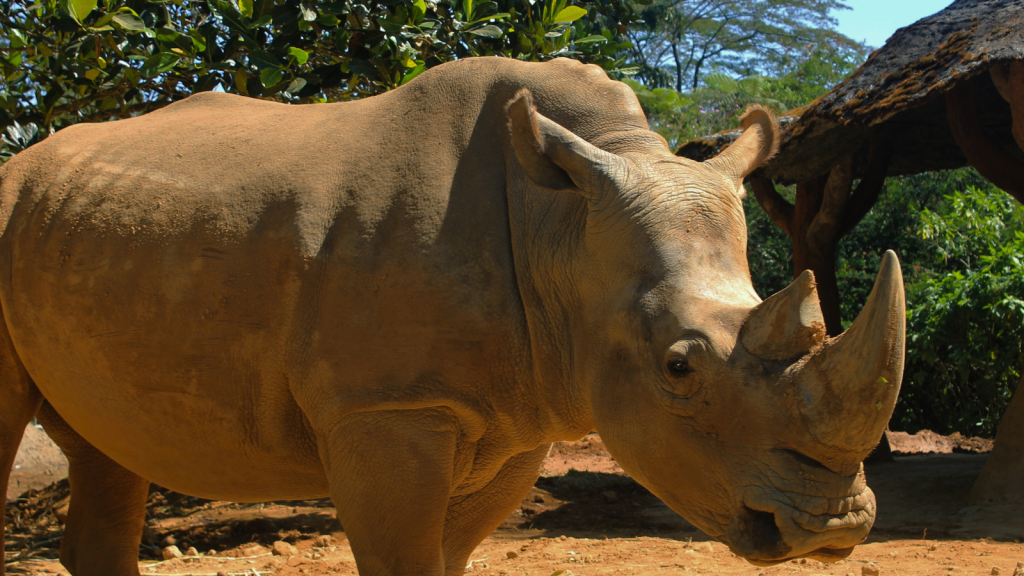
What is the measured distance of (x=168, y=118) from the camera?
11.3 ft

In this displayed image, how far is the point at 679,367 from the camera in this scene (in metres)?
2.34

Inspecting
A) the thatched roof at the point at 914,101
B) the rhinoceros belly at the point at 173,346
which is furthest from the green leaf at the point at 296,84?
the thatched roof at the point at 914,101

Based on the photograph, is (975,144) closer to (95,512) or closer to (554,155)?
(554,155)

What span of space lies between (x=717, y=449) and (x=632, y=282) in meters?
0.51

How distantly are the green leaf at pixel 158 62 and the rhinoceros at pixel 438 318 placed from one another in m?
1.32

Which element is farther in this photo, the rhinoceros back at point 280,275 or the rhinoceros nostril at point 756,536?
the rhinoceros back at point 280,275

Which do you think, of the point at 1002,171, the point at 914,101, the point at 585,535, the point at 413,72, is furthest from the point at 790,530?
the point at 1002,171

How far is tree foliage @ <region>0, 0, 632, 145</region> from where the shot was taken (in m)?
4.41

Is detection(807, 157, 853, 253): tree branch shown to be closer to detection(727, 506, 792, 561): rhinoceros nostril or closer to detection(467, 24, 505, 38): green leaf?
detection(467, 24, 505, 38): green leaf

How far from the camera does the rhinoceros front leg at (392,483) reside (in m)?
2.60

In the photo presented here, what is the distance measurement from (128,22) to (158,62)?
0.73ft

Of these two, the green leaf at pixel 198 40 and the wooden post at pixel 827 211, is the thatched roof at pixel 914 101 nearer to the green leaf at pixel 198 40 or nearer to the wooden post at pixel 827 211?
the wooden post at pixel 827 211

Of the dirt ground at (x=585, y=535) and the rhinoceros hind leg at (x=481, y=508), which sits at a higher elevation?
the rhinoceros hind leg at (x=481, y=508)

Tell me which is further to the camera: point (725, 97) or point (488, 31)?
point (725, 97)
